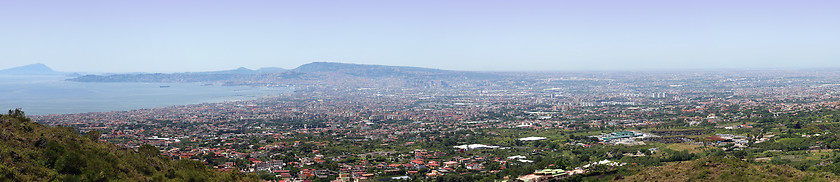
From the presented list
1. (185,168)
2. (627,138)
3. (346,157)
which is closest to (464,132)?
(627,138)

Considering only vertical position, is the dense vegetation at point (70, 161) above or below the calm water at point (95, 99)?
above

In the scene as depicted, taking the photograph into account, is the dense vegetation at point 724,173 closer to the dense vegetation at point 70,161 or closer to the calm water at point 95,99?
the dense vegetation at point 70,161

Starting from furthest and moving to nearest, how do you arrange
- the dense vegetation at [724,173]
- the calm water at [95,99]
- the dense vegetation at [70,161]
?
the calm water at [95,99]
the dense vegetation at [724,173]
the dense vegetation at [70,161]

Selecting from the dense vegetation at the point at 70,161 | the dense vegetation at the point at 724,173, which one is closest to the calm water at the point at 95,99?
the dense vegetation at the point at 70,161

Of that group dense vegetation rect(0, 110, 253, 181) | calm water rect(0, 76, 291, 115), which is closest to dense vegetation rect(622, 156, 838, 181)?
dense vegetation rect(0, 110, 253, 181)

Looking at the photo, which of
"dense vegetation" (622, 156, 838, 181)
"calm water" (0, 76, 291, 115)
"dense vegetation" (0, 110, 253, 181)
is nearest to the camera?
"dense vegetation" (0, 110, 253, 181)

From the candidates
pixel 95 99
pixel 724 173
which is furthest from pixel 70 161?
pixel 95 99

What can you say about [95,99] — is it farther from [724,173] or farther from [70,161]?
[724,173]

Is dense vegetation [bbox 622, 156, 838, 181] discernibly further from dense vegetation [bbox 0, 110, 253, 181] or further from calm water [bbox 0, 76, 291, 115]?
calm water [bbox 0, 76, 291, 115]

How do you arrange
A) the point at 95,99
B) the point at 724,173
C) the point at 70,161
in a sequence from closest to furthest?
the point at 70,161 < the point at 724,173 < the point at 95,99
